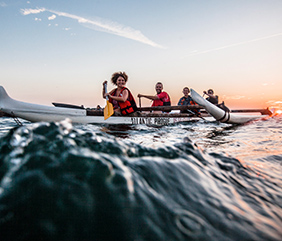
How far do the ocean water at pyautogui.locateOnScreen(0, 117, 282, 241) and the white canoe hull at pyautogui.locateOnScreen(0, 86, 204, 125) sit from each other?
594 centimetres

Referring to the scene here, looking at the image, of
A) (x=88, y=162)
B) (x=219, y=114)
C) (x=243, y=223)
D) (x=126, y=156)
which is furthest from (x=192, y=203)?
(x=219, y=114)

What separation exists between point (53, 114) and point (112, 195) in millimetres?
6643

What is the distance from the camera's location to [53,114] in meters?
6.66

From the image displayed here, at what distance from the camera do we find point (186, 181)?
119 centimetres

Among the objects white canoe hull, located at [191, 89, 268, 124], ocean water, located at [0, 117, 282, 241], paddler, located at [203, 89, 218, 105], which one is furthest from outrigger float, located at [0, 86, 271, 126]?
ocean water, located at [0, 117, 282, 241]

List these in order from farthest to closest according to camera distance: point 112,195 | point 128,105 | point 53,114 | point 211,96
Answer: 1. point 211,96
2. point 128,105
3. point 53,114
4. point 112,195

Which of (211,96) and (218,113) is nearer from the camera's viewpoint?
(218,113)

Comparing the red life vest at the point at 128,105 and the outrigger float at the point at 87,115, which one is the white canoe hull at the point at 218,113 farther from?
the red life vest at the point at 128,105

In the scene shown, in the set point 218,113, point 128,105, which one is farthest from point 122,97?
point 218,113

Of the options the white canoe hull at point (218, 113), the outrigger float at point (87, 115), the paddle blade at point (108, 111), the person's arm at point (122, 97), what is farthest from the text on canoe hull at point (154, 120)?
the white canoe hull at point (218, 113)

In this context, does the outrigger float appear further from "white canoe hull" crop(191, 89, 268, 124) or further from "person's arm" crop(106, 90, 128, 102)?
"person's arm" crop(106, 90, 128, 102)

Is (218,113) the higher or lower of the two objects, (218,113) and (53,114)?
the lower

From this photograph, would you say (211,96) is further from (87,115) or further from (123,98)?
(87,115)

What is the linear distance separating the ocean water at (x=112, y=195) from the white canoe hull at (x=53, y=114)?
5.94 metres
